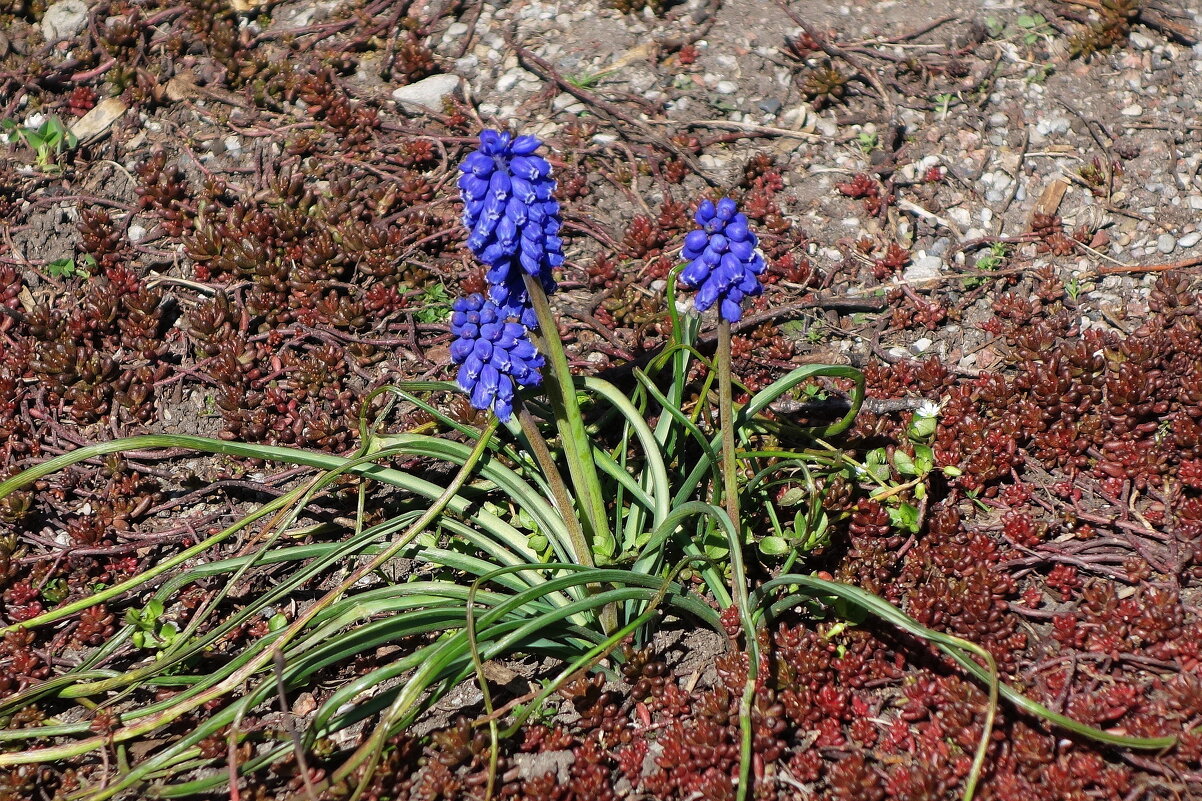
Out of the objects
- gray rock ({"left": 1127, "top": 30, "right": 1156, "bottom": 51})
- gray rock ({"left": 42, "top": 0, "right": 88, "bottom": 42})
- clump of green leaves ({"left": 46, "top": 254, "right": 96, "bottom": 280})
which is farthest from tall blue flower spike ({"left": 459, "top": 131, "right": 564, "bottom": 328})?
gray rock ({"left": 42, "top": 0, "right": 88, "bottom": 42})

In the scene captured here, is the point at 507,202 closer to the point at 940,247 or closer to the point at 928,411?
the point at 928,411

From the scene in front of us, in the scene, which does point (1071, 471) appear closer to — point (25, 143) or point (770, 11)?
point (770, 11)

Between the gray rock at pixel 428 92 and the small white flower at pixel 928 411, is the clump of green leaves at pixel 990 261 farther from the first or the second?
the gray rock at pixel 428 92

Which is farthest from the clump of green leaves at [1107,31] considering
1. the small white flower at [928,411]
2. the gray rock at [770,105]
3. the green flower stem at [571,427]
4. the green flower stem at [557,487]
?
the green flower stem at [557,487]

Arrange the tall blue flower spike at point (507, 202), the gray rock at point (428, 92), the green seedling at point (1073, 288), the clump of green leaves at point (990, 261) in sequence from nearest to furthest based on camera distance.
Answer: the tall blue flower spike at point (507, 202), the green seedling at point (1073, 288), the clump of green leaves at point (990, 261), the gray rock at point (428, 92)

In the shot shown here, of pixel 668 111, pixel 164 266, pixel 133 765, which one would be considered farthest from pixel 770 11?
pixel 133 765

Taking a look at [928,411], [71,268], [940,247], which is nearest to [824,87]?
[940,247]
